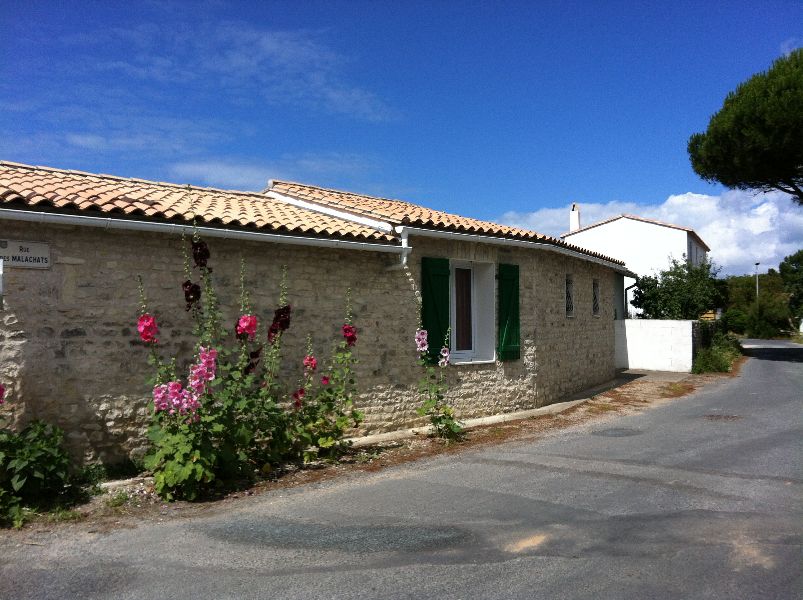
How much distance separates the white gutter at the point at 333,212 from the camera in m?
9.13

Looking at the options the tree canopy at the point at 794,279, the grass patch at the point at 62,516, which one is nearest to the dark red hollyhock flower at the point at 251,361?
the grass patch at the point at 62,516

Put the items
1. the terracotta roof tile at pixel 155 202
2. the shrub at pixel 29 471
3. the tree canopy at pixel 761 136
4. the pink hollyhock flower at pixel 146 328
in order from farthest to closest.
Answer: the tree canopy at pixel 761 136 < the terracotta roof tile at pixel 155 202 < the pink hollyhock flower at pixel 146 328 < the shrub at pixel 29 471

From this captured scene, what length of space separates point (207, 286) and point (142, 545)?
2.70m

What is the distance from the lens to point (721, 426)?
375 inches

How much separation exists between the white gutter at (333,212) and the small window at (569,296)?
5514mm

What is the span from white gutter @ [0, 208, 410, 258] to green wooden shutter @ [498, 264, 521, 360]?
8.74ft

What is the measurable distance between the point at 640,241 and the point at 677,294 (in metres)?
8.51

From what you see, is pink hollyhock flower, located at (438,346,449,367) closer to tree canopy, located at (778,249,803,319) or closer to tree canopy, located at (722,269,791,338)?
tree canopy, located at (722,269,791,338)

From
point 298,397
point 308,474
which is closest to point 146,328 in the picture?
point 298,397

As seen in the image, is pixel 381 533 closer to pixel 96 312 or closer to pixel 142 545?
pixel 142 545

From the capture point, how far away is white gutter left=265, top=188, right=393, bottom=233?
9133 mm

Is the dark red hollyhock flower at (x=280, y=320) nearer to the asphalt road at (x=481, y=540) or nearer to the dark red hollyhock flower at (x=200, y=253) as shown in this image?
the dark red hollyhock flower at (x=200, y=253)

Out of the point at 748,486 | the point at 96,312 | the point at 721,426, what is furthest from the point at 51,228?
the point at 721,426

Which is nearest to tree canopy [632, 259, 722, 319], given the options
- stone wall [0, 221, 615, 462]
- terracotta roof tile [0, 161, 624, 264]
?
terracotta roof tile [0, 161, 624, 264]
